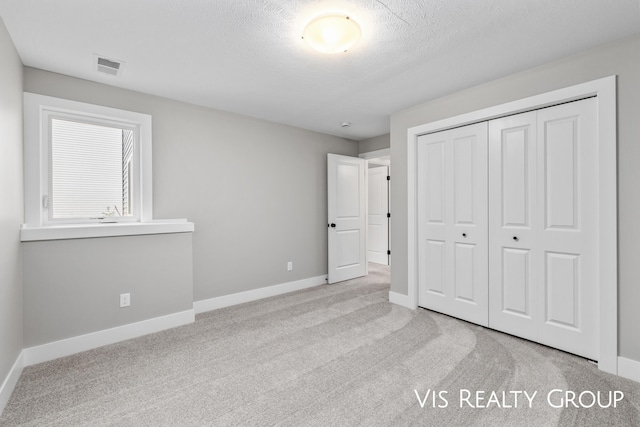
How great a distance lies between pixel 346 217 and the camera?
4871 millimetres

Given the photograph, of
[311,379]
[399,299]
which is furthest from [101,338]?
[399,299]

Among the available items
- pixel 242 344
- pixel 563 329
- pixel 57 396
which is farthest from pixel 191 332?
pixel 563 329

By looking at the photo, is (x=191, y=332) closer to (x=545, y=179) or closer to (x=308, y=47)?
(x=308, y=47)

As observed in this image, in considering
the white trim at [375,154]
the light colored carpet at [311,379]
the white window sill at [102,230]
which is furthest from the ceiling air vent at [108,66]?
the white trim at [375,154]

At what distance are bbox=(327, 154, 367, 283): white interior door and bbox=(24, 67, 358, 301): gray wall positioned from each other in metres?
0.15

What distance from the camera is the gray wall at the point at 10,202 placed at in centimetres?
187

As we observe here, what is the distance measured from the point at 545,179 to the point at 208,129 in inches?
133

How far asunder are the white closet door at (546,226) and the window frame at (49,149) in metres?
3.37

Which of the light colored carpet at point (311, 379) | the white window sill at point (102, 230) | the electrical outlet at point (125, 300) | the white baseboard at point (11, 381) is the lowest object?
the light colored carpet at point (311, 379)

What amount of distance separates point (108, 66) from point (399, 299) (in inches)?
145

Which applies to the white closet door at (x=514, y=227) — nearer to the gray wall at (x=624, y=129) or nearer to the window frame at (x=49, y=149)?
the gray wall at (x=624, y=129)

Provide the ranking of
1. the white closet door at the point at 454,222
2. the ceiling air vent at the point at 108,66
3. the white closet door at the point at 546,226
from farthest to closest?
the white closet door at the point at 454,222 < the ceiling air vent at the point at 108,66 < the white closet door at the point at 546,226

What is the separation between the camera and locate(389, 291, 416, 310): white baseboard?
3.55 meters

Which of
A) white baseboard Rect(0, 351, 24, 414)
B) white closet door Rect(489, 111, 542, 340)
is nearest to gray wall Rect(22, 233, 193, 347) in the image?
white baseboard Rect(0, 351, 24, 414)
